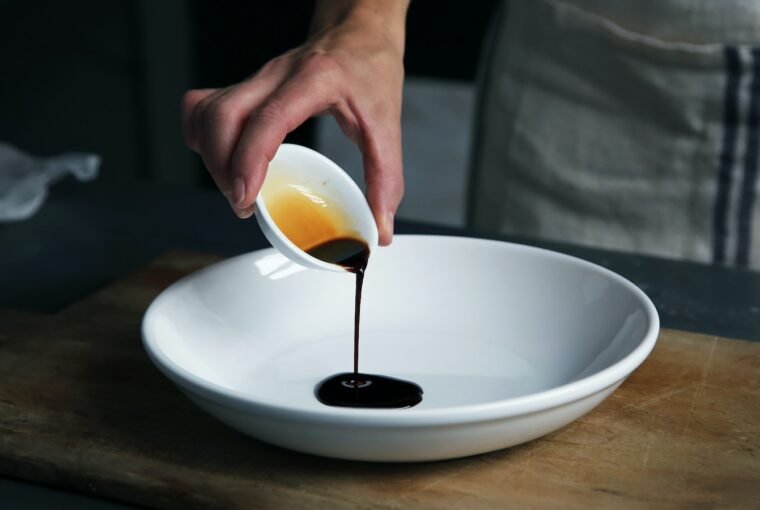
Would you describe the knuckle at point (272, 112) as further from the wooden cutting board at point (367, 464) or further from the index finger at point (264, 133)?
the wooden cutting board at point (367, 464)

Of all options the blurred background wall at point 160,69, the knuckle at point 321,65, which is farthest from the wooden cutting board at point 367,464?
the blurred background wall at point 160,69

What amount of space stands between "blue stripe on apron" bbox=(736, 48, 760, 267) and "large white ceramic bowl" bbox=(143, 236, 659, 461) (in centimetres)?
39

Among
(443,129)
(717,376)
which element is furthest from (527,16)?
(443,129)

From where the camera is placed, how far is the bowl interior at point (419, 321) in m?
0.74

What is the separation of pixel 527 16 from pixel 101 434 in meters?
0.77

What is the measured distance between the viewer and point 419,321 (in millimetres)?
851

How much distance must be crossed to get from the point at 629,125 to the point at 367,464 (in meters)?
0.67

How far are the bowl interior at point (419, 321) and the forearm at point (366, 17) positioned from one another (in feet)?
0.64

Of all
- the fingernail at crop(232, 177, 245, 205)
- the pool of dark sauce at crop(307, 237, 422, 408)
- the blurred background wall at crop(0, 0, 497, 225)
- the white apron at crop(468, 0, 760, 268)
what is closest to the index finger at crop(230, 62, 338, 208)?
the fingernail at crop(232, 177, 245, 205)

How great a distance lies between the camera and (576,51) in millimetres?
1174

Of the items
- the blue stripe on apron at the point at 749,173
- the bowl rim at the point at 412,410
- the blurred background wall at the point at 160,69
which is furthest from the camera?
the blurred background wall at the point at 160,69

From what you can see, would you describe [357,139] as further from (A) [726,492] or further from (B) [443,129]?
(B) [443,129]

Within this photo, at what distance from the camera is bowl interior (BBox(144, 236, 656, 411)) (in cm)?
74

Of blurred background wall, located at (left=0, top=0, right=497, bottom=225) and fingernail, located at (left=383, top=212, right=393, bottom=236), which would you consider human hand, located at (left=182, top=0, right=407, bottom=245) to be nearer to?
fingernail, located at (left=383, top=212, right=393, bottom=236)
